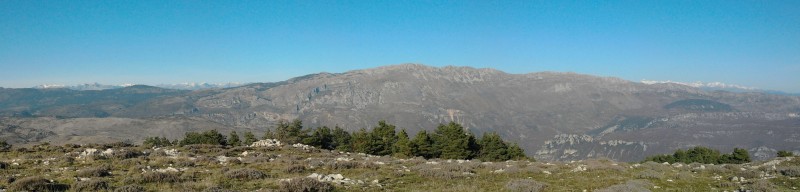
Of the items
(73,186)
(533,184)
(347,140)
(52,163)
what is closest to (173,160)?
(52,163)

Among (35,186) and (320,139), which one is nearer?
(35,186)

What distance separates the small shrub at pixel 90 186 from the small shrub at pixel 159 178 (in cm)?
203

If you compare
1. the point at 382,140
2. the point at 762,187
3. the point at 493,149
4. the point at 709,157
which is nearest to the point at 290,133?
the point at 382,140

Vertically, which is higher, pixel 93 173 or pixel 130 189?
pixel 130 189

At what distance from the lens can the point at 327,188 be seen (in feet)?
58.3

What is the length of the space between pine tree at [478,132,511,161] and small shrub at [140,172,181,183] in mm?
67977

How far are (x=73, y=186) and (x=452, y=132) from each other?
63813mm

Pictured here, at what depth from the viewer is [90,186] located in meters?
17.2

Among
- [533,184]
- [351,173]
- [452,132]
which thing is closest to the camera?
[533,184]

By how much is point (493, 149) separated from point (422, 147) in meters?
17.1

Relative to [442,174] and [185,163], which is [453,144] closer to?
[442,174]

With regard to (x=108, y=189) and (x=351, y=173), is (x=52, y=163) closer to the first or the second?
(x=108, y=189)

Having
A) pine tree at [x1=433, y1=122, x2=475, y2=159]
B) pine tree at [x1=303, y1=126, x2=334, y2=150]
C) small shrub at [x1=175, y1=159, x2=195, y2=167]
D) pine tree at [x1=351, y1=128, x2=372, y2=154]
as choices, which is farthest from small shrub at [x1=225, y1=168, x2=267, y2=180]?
pine tree at [x1=303, y1=126, x2=334, y2=150]

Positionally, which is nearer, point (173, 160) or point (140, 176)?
point (140, 176)
